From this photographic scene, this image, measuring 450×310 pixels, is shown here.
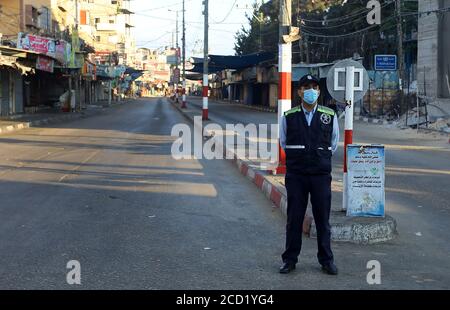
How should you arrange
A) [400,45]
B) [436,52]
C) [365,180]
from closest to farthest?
[365,180] < [400,45] < [436,52]

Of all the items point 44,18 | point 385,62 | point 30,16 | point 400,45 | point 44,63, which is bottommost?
point 385,62

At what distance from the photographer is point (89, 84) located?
226 ft

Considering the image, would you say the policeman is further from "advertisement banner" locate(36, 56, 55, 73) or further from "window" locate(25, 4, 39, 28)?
"window" locate(25, 4, 39, 28)

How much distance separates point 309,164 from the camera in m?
5.53

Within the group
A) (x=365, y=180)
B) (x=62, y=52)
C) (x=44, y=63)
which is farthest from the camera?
(x=62, y=52)

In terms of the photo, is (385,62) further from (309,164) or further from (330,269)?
(330,269)

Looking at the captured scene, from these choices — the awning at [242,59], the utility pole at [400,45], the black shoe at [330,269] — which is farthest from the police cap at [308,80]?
the awning at [242,59]

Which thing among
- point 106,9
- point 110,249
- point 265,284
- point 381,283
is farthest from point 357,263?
point 106,9

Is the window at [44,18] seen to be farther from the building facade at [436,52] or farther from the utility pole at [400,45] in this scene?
the building facade at [436,52]

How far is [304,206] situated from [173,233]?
2136 millimetres

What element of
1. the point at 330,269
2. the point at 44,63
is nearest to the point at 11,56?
the point at 44,63

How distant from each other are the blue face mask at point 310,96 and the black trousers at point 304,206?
0.71 m

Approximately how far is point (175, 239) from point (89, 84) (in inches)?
2546
